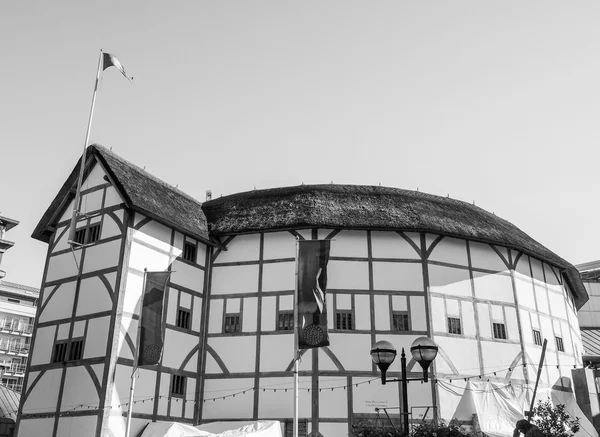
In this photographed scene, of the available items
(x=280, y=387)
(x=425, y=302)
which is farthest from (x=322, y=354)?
(x=425, y=302)

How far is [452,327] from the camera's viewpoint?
24812 millimetres

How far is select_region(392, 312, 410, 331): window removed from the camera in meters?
24.3

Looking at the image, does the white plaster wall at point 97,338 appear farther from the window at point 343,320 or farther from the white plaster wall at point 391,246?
the white plaster wall at point 391,246

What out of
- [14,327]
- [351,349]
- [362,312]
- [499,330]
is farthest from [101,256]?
[14,327]

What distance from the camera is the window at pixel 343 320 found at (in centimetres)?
2416

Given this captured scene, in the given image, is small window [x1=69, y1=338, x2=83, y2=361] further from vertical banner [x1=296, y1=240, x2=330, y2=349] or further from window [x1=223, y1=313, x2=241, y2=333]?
vertical banner [x1=296, y1=240, x2=330, y2=349]

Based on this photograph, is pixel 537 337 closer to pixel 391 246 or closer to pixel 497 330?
pixel 497 330

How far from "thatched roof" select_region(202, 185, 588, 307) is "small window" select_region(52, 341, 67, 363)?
749cm

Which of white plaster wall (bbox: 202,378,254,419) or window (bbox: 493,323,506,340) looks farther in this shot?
window (bbox: 493,323,506,340)

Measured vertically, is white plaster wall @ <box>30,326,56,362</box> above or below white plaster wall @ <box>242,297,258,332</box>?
below

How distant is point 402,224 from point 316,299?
8132 millimetres

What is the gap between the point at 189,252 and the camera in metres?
25.5

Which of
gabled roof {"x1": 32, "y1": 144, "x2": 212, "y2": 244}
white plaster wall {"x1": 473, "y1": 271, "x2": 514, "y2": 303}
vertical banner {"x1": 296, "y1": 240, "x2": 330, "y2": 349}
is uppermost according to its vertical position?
gabled roof {"x1": 32, "y1": 144, "x2": 212, "y2": 244}

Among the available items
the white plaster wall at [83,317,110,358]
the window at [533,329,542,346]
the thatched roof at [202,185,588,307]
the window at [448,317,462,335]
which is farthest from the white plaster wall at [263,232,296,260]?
the window at [533,329,542,346]
